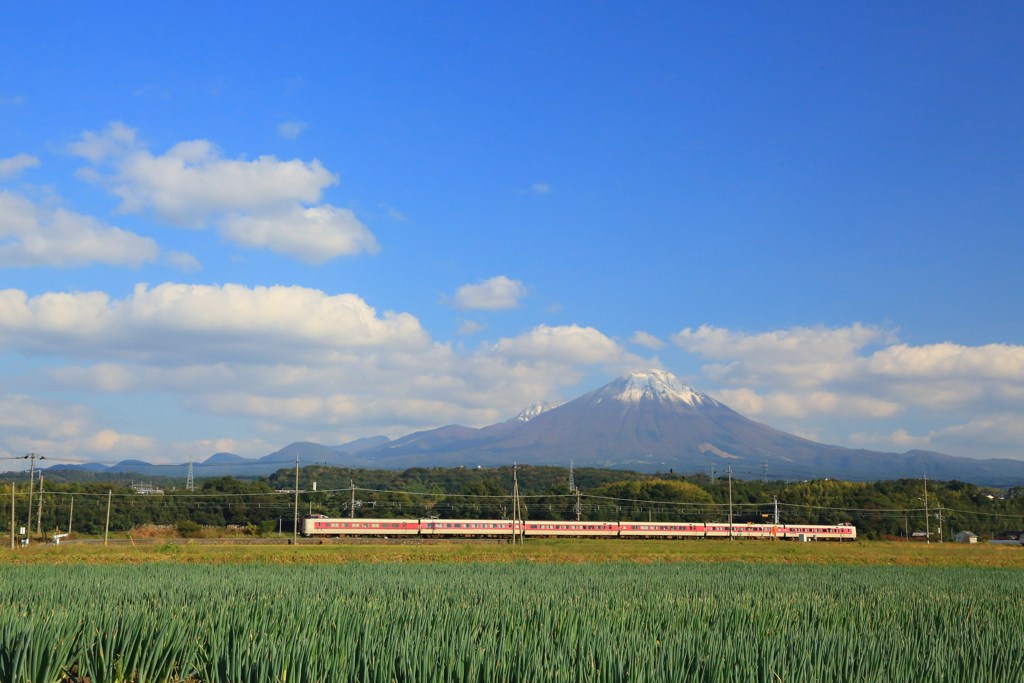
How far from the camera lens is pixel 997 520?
361 ft

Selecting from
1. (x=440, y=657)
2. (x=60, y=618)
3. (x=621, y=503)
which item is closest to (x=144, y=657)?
(x=60, y=618)

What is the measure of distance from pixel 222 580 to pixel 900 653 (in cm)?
1393

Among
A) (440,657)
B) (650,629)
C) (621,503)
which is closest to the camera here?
(440,657)

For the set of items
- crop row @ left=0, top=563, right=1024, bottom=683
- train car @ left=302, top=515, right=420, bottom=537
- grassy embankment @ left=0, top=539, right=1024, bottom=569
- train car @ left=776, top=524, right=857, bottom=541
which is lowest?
train car @ left=776, top=524, right=857, bottom=541

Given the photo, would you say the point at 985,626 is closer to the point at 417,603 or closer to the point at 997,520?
the point at 417,603

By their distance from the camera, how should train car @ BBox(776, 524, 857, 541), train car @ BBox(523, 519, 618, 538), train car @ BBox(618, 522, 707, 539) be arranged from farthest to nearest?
1. train car @ BBox(776, 524, 857, 541)
2. train car @ BBox(618, 522, 707, 539)
3. train car @ BBox(523, 519, 618, 538)

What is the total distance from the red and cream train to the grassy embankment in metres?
16.7

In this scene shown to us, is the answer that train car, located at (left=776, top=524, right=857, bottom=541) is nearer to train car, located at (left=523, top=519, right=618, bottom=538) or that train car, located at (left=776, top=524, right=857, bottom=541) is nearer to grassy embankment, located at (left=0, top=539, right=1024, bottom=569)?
train car, located at (left=523, top=519, right=618, bottom=538)

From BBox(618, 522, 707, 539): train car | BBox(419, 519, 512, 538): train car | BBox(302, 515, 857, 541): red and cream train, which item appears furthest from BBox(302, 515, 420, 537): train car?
BBox(618, 522, 707, 539): train car

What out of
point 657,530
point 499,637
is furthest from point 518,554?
point 657,530

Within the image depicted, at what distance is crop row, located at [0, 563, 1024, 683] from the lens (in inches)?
287

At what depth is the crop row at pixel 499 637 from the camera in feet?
A: 23.9

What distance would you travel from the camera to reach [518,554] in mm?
40531

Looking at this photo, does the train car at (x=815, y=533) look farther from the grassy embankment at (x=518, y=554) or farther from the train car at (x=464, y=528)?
the grassy embankment at (x=518, y=554)
